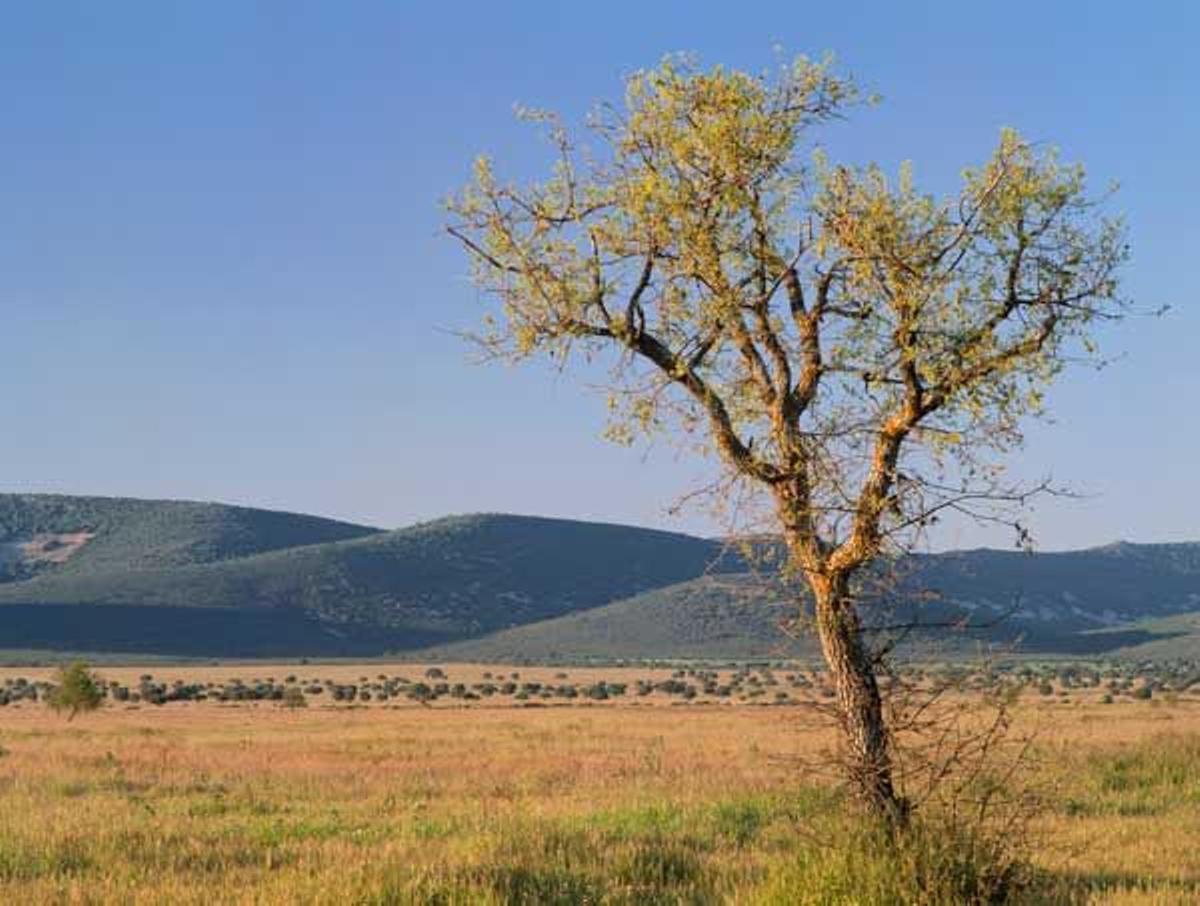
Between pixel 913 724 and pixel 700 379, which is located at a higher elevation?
pixel 700 379

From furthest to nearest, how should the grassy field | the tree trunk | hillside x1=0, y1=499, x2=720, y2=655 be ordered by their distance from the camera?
hillside x1=0, y1=499, x2=720, y2=655 < the tree trunk < the grassy field

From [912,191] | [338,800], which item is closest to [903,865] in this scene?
[912,191]

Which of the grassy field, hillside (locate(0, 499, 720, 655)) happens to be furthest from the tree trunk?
hillside (locate(0, 499, 720, 655))

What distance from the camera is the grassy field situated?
41.1 feet

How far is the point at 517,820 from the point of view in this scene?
18.6 meters

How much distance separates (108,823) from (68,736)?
2574cm

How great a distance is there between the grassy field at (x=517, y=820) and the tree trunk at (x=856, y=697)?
33cm

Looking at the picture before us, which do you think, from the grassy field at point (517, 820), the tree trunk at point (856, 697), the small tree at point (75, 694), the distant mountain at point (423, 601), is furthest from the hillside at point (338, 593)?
the tree trunk at point (856, 697)

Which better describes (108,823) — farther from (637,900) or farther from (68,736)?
(68,736)

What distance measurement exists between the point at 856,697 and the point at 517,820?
644 centimetres

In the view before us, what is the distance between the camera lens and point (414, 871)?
12.7 m

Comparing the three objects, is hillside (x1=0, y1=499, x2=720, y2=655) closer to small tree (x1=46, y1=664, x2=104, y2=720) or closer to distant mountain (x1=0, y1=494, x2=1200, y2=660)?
distant mountain (x1=0, y1=494, x2=1200, y2=660)

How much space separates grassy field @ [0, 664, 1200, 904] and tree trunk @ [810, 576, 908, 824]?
328mm

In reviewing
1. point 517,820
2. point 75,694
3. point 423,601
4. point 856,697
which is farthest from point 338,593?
point 856,697
